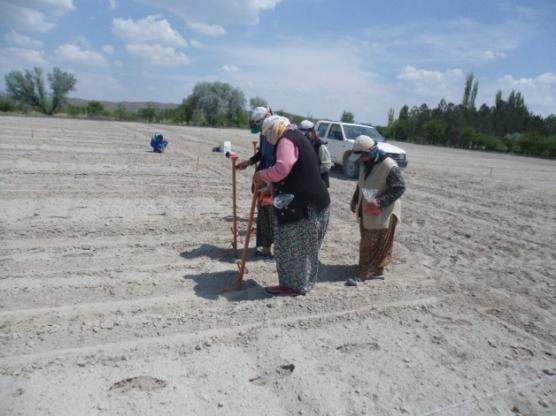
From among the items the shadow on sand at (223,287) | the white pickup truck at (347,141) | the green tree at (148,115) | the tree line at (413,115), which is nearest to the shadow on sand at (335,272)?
the shadow on sand at (223,287)

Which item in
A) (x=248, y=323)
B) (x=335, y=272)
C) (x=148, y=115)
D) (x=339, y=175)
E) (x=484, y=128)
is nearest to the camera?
(x=248, y=323)

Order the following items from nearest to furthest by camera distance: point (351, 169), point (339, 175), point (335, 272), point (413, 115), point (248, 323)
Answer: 1. point (248, 323)
2. point (335, 272)
3. point (351, 169)
4. point (339, 175)
5. point (413, 115)

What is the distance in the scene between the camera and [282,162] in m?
3.83

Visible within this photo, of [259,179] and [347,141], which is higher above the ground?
[347,141]

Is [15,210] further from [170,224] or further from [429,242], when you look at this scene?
[429,242]

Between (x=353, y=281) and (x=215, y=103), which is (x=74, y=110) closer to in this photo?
(x=215, y=103)

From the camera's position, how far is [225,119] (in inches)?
2712

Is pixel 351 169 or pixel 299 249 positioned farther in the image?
pixel 351 169

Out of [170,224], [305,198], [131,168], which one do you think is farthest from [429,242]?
[131,168]

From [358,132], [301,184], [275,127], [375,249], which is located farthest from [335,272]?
[358,132]

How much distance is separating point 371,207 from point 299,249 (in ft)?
3.18

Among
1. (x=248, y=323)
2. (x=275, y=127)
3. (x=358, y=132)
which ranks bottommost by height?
(x=248, y=323)

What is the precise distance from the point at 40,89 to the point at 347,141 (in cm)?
6999

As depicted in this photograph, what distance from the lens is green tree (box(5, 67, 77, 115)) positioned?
66.8 m
